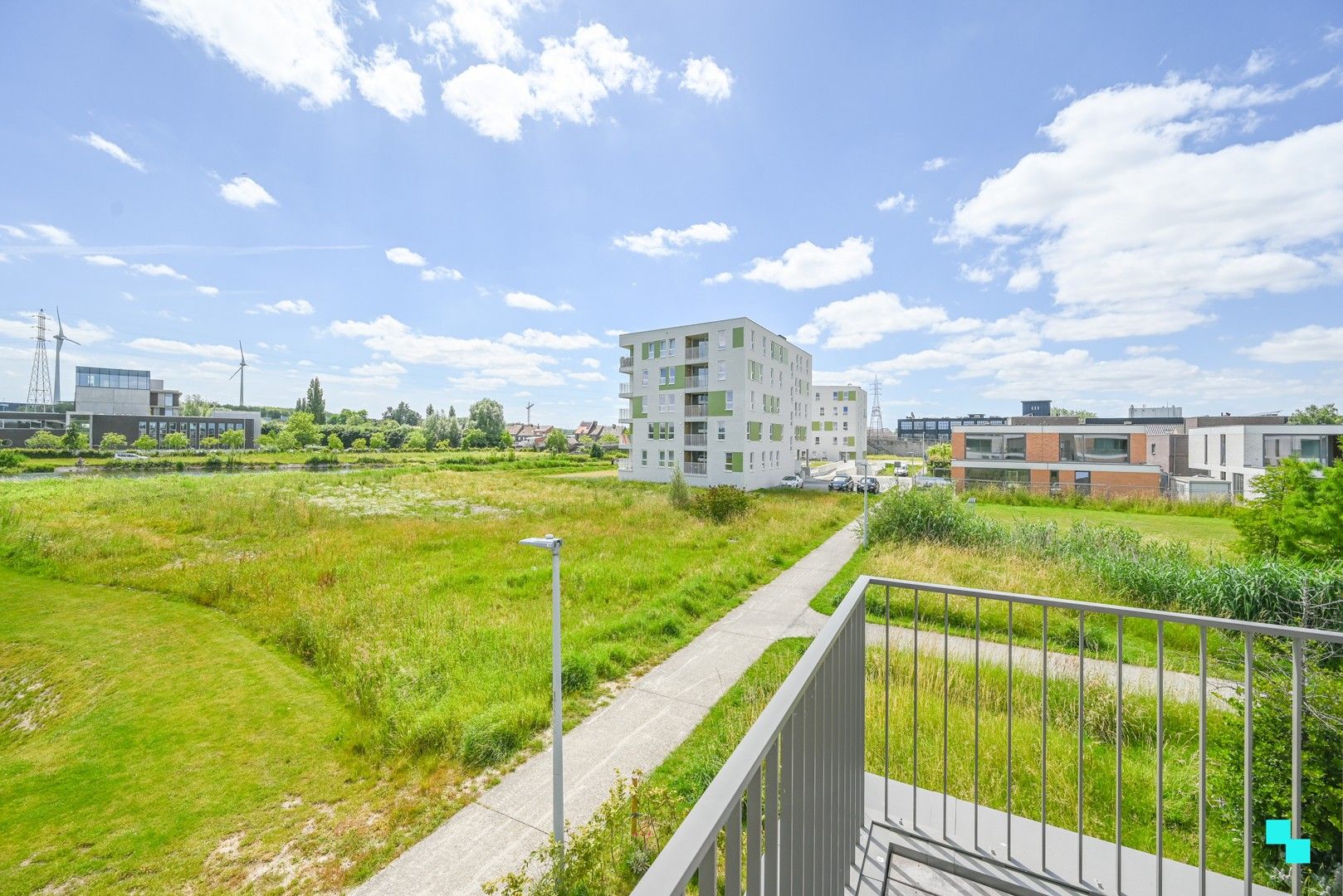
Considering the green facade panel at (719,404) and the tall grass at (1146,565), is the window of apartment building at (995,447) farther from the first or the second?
the tall grass at (1146,565)

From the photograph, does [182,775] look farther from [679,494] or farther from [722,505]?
[679,494]

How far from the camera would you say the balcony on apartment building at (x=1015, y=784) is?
4.31ft

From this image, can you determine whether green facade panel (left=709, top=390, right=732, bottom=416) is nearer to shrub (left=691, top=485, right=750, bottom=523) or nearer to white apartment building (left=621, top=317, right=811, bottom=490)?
white apartment building (left=621, top=317, right=811, bottom=490)

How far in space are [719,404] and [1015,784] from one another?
2777cm

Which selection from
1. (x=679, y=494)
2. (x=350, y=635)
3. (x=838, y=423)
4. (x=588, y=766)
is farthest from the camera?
(x=838, y=423)

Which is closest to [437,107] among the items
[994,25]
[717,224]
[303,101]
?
[303,101]

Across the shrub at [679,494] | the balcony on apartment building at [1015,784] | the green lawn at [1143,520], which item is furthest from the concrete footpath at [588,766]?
the shrub at [679,494]

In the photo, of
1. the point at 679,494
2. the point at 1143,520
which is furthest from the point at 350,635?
the point at 1143,520

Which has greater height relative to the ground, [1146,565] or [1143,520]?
[1146,565]

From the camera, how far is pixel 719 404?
31.5m

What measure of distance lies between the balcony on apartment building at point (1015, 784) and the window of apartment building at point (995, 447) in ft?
95.3

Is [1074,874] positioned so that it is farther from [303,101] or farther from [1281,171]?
[303,101]

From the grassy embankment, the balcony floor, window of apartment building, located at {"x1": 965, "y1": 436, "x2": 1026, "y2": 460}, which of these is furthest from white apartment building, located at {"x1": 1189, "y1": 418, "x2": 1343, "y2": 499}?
the balcony floor

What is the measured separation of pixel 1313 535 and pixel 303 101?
2515 cm
